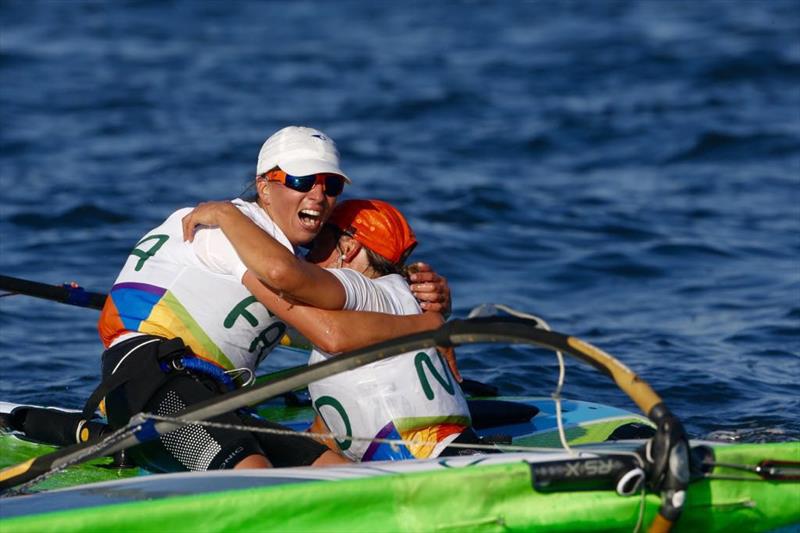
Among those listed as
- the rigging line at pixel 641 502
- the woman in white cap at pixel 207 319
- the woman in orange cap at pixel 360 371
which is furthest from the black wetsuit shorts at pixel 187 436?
the rigging line at pixel 641 502

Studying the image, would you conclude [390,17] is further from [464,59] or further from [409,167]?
[409,167]

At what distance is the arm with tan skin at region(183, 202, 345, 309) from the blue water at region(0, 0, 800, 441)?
2.80m

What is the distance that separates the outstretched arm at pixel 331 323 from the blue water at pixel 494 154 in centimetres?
257

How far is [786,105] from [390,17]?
8385mm

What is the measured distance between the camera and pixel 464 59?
2011cm

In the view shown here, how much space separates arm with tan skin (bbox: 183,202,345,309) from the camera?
4.62 metres

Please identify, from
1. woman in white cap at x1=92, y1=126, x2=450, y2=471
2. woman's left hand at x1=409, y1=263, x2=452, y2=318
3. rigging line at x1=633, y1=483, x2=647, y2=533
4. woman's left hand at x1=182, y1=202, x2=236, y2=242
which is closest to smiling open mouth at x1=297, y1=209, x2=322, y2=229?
woman in white cap at x1=92, y1=126, x2=450, y2=471

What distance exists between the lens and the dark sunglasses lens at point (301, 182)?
5031 millimetres

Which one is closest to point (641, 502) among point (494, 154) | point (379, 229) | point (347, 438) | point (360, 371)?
point (347, 438)

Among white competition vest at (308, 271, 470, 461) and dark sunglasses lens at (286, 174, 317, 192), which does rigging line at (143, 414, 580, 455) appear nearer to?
white competition vest at (308, 271, 470, 461)

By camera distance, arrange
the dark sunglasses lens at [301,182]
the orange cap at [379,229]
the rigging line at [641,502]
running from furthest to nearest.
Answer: the orange cap at [379,229], the dark sunglasses lens at [301,182], the rigging line at [641,502]

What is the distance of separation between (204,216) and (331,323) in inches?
24.5

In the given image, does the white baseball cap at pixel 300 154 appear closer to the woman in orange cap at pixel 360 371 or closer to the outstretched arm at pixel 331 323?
the woman in orange cap at pixel 360 371

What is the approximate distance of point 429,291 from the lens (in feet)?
17.0
